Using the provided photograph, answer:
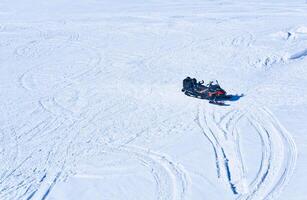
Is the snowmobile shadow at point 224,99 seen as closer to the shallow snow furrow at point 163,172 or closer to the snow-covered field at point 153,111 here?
the snow-covered field at point 153,111

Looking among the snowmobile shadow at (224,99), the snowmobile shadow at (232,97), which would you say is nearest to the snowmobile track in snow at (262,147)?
the snowmobile shadow at (224,99)

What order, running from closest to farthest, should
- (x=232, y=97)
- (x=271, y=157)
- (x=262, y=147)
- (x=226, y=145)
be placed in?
(x=271, y=157) → (x=262, y=147) → (x=226, y=145) → (x=232, y=97)

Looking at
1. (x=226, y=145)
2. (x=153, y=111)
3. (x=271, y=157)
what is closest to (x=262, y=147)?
(x=271, y=157)

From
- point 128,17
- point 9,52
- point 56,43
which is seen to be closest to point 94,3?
point 128,17

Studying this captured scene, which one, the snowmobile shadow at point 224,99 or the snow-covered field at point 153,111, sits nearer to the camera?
the snow-covered field at point 153,111

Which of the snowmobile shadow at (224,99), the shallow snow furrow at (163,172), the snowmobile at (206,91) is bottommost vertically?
the shallow snow furrow at (163,172)

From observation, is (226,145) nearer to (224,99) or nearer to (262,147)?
(262,147)

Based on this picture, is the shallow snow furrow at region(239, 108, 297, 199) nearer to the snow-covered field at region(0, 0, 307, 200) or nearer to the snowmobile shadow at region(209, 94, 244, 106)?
the snow-covered field at region(0, 0, 307, 200)

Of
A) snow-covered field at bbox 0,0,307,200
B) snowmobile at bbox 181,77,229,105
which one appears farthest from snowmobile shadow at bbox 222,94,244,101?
snow-covered field at bbox 0,0,307,200
